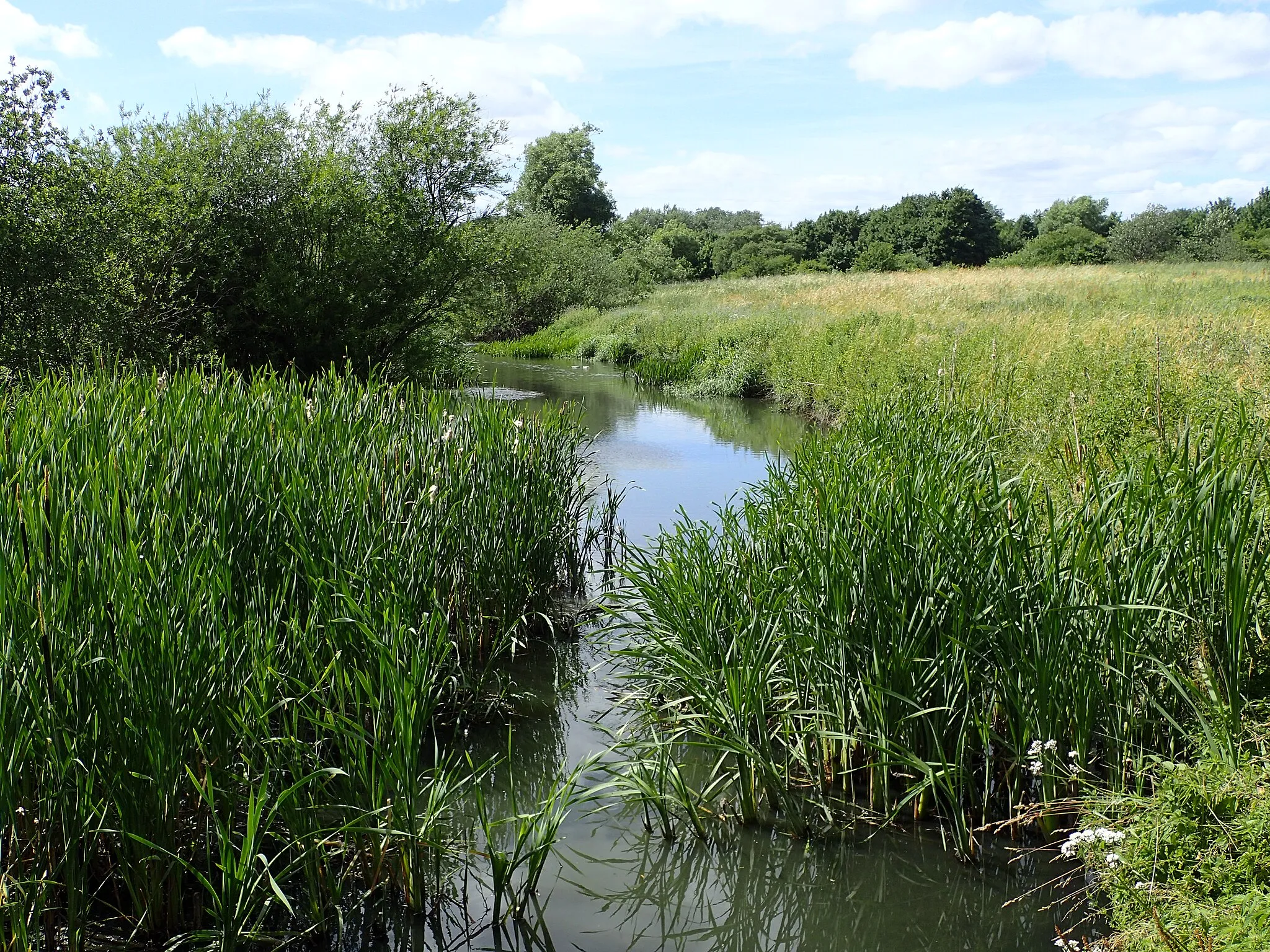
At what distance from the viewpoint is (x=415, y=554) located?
3891 millimetres

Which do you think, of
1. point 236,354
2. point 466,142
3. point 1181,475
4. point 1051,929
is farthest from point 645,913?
point 466,142

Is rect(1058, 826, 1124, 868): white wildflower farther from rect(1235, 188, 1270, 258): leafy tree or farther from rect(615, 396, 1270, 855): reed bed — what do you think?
rect(1235, 188, 1270, 258): leafy tree

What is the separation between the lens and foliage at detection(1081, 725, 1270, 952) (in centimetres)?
218

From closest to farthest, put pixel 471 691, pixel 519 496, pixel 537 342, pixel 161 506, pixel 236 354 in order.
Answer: pixel 161 506, pixel 471 691, pixel 519 496, pixel 236 354, pixel 537 342

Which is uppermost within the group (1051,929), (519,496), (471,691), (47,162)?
(47,162)

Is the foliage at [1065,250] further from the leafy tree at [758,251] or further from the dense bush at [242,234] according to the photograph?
the dense bush at [242,234]

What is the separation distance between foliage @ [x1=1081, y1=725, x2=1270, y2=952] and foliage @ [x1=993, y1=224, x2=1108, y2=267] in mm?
49465

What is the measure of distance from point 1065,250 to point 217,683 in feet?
180

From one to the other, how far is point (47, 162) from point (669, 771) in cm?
948

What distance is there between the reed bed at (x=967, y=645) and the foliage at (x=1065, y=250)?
159 feet

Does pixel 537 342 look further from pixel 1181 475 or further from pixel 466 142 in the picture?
pixel 1181 475

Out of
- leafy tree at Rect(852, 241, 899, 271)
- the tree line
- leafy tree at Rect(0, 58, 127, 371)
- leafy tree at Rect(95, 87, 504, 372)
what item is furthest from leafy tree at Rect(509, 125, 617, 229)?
leafy tree at Rect(0, 58, 127, 371)

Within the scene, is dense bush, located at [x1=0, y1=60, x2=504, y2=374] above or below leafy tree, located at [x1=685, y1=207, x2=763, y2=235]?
below

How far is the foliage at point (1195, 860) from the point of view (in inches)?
85.8
